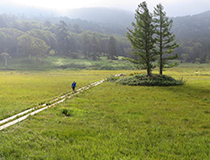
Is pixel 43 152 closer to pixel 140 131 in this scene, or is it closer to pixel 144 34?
pixel 140 131

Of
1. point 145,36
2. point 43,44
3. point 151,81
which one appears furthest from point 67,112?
point 43,44

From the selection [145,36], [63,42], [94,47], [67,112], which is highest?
[63,42]

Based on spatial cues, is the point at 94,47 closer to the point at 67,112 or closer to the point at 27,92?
the point at 27,92

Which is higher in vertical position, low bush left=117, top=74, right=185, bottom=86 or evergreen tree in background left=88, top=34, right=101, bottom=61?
evergreen tree in background left=88, top=34, right=101, bottom=61

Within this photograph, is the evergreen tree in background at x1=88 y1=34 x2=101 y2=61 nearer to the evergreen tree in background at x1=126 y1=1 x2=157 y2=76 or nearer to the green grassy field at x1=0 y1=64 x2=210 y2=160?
the evergreen tree in background at x1=126 y1=1 x2=157 y2=76

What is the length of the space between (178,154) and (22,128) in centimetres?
969

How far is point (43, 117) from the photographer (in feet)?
40.5

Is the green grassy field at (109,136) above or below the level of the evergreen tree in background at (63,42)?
below

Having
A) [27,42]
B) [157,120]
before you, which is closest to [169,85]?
[157,120]

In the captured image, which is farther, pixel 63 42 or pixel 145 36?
pixel 63 42

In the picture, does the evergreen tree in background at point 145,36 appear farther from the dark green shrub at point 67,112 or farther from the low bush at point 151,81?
the dark green shrub at point 67,112

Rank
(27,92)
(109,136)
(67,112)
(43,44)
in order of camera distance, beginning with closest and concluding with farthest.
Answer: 1. (109,136)
2. (67,112)
3. (27,92)
4. (43,44)

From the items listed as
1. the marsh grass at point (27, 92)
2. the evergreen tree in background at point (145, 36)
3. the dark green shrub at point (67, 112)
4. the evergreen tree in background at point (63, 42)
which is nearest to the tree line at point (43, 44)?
the evergreen tree in background at point (63, 42)

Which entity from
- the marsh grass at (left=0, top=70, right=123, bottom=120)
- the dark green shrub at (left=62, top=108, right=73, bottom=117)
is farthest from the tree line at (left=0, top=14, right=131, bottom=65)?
the dark green shrub at (left=62, top=108, right=73, bottom=117)
